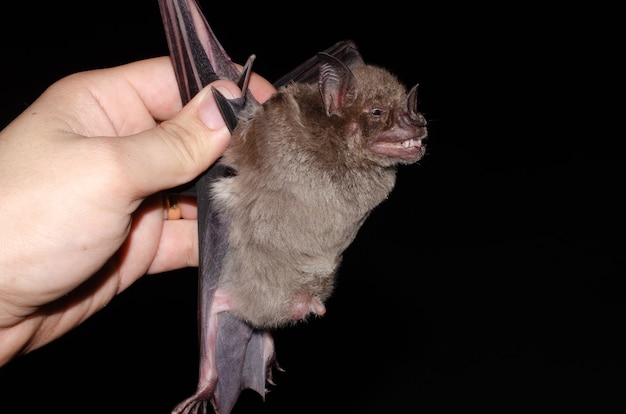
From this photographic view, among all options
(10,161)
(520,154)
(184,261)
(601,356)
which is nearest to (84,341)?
(184,261)

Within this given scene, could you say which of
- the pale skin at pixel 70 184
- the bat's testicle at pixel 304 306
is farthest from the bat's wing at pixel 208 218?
the bat's testicle at pixel 304 306

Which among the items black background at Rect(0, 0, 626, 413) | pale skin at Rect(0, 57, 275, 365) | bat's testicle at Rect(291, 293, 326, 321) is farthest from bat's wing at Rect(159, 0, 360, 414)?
black background at Rect(0, 0, 626, 413)

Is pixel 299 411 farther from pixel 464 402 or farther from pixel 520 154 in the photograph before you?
pixel 520 154

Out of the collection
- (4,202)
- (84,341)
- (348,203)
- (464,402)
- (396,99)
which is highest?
(396,99)

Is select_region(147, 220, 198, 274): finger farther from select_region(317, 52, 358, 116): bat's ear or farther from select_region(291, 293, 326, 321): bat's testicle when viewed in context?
select_region(317, 52, 358, 116): bat's ear

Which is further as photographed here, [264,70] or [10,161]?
[264,70]

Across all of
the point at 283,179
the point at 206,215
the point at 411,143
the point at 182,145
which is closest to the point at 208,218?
the point at 206,215
